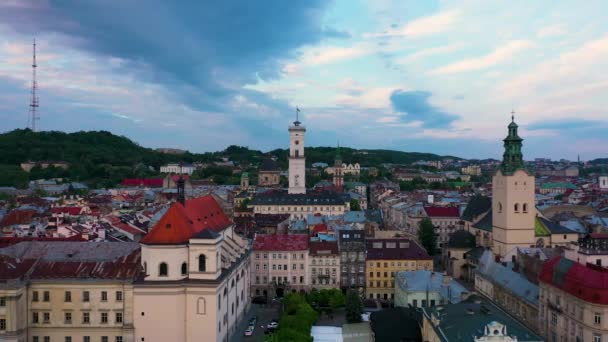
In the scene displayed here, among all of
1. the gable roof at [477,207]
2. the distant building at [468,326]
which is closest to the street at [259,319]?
the distant building at [468,326]

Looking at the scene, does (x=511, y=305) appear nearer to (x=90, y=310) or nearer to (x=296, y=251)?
(x=296, y=251)

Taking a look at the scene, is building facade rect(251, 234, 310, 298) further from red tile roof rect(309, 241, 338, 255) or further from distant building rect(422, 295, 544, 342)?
distant building rect(422, 295, 544, 342)

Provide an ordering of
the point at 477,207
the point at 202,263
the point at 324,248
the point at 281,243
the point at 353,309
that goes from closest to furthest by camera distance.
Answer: the point at 202,263
the point at 353,309
the point at 324,248
the point at 281,243
the point at 477,207

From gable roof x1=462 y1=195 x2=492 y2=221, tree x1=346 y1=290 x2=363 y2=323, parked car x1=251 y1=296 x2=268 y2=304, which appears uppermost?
gable roof x1=462 y1=195 x2=492 y2=221

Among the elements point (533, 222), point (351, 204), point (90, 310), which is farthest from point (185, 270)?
point (351, 204)

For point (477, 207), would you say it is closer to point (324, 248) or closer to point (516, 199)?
point (516, 199)

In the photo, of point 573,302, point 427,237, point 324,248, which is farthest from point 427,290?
point 427,237

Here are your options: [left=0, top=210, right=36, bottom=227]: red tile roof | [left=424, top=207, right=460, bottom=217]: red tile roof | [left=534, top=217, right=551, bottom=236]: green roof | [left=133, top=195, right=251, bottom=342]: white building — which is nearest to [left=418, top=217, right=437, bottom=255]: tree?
[left=424, top=207, right=460, bottom=217]: red tile roof
